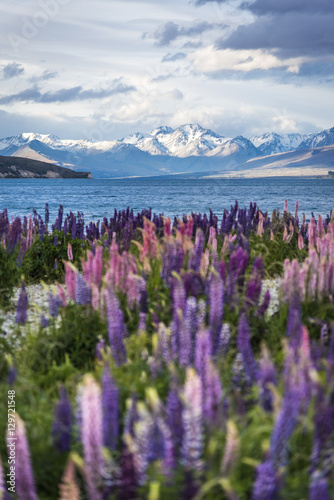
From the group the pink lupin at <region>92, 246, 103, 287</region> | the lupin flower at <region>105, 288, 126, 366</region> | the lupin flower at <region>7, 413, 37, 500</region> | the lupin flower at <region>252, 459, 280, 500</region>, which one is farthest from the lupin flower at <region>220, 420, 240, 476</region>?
the pink lupin at <region>92, 246, 103, 287</region>

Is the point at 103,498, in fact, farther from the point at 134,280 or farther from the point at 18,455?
the point at 134,280

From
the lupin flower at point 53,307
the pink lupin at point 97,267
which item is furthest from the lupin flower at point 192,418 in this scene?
the pink lupin at point 97,267

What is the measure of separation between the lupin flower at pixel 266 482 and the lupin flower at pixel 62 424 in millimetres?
1055

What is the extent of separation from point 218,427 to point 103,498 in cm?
64

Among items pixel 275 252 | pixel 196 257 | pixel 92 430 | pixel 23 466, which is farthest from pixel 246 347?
pixel 275 252

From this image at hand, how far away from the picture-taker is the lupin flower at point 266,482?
6.28ft

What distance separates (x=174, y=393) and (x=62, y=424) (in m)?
0.70

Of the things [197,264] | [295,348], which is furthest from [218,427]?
[197,264]

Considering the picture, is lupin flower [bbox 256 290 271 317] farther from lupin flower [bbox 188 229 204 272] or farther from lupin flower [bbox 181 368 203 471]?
lupin flower [bbox 181 368 203 471]

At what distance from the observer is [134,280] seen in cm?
509

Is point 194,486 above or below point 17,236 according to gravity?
below

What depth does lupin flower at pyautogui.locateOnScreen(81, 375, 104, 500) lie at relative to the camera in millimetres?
1792

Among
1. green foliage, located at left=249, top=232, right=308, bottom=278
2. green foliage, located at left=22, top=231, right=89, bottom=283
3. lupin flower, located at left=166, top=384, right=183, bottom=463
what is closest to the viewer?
lupin flower, located at left=166, top=384, right=183, bottom=463

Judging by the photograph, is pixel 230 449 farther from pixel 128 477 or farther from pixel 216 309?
pixel 216 309
